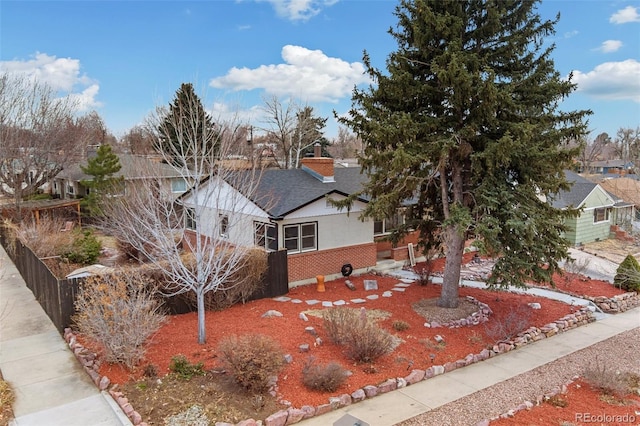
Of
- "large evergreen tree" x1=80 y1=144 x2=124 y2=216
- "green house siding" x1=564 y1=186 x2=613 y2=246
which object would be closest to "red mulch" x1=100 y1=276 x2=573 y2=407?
"green house siding" x1=564 y1=186 x2=613 y2=246

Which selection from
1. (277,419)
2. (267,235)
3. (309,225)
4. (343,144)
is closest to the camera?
(277,419)

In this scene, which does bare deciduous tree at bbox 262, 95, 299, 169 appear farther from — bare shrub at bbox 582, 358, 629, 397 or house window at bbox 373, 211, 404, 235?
bare shrub at bbox 582, 358, 629, 397

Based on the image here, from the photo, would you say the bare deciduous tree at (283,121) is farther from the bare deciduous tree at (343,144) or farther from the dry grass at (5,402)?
the dry grass at (5,402)

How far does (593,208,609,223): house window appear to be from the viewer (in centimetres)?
2659

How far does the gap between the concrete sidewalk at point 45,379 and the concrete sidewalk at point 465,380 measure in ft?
11.5

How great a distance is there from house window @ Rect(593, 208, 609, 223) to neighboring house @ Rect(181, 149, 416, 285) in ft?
58.3

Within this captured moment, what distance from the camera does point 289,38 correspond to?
25.0 metres

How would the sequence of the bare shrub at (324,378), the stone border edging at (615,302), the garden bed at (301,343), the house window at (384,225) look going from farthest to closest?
the house window at (384,225)
the stone border edging at (615,302)
the bare shrub at (324,378)
the garden bed at (301,343)

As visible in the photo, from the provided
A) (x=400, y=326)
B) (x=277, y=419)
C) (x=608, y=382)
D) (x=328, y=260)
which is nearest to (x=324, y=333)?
(x=400, y=326)

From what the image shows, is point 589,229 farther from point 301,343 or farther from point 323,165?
point 301,343

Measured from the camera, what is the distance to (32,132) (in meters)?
26.2

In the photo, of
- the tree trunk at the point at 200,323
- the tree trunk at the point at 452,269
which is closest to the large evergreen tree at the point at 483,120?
the tree trunk at the point at 452,269

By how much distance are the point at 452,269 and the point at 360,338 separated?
4587 mm

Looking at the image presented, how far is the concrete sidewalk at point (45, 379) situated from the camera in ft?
21.7
